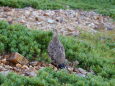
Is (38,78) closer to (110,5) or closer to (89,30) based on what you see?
(89,30)

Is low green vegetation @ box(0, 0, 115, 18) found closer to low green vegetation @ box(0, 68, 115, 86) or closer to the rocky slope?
the rocky slope

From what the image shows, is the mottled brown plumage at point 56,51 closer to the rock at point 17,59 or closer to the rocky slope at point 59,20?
the rock at point 17,59

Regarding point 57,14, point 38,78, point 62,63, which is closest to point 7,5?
point 57,14

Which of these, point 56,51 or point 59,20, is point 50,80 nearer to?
point 56,51

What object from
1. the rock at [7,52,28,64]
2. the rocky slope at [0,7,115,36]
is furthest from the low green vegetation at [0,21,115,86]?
the rocky slope at [0,7,115,36]

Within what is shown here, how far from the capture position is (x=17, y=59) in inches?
314

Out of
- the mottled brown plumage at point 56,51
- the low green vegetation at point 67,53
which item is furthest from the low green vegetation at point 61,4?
the mottled brown plumage at point 56,51

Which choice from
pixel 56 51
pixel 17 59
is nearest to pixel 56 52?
pixel 56 51

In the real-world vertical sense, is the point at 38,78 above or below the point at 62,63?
above

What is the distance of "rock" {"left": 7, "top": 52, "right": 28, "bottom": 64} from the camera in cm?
793

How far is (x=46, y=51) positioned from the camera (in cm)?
895

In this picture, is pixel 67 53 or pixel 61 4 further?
pixel 61 4

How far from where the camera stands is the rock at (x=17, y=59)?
312 inches

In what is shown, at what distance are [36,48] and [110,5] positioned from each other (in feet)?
44.6
